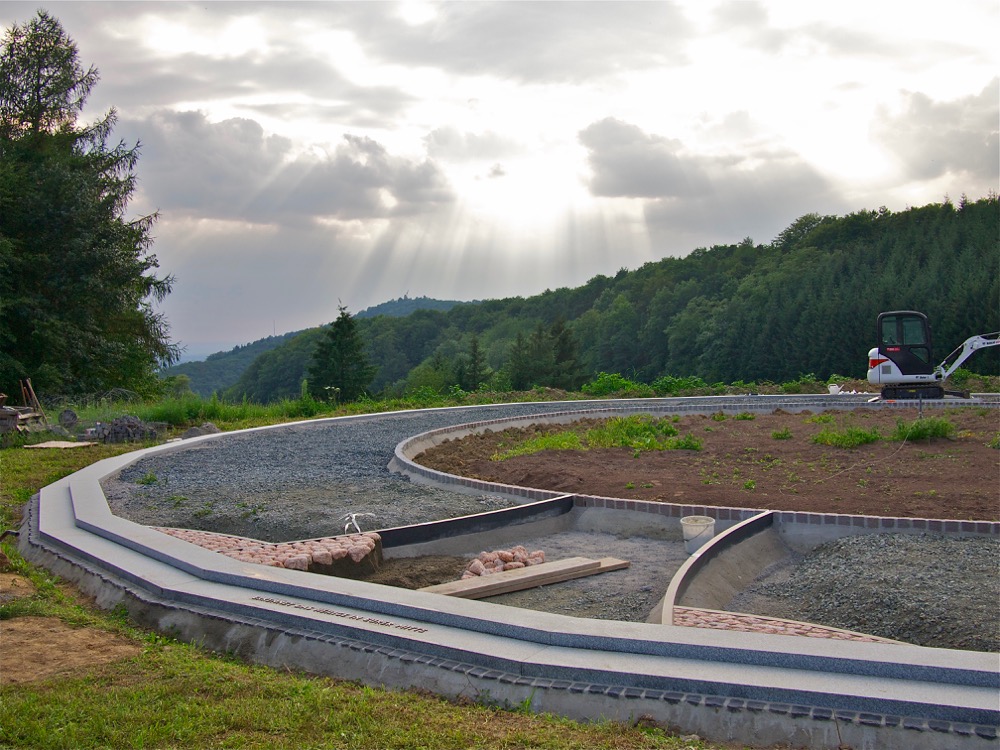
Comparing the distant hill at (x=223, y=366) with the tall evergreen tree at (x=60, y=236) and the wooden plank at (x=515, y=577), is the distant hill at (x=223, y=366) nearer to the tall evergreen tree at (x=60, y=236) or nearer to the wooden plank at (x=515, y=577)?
the tall evergreen tree at (x=60, y=236)

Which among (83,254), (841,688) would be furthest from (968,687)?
(83,254)

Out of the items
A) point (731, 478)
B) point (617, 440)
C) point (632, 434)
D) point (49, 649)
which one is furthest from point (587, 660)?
point (632, 434)

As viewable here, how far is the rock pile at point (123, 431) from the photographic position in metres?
13.3

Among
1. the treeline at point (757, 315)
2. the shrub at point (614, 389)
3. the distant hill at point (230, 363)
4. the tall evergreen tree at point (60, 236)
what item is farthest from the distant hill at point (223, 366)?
the shrub at point (614, 389)

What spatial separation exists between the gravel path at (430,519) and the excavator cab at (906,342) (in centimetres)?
865

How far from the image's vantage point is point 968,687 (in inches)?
122

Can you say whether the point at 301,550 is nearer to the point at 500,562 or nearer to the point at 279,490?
the point at 500,562

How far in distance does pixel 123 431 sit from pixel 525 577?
10110 millimetres

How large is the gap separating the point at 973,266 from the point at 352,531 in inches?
1585

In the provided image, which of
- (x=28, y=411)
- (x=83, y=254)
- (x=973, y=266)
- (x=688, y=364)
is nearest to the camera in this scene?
(x=28, y=411)

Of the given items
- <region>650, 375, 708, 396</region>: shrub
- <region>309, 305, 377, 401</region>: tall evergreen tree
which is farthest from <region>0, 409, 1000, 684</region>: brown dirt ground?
<region>309, 305, 377, 401</region>: tall evergreen tree

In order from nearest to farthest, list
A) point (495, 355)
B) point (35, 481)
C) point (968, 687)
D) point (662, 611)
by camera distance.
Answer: point (968, 687)
point (662, 611)
point (35, 481)
point (495, 355)

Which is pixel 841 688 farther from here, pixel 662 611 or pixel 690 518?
pixel 690 518

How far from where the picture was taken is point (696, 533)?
6.21 meters
